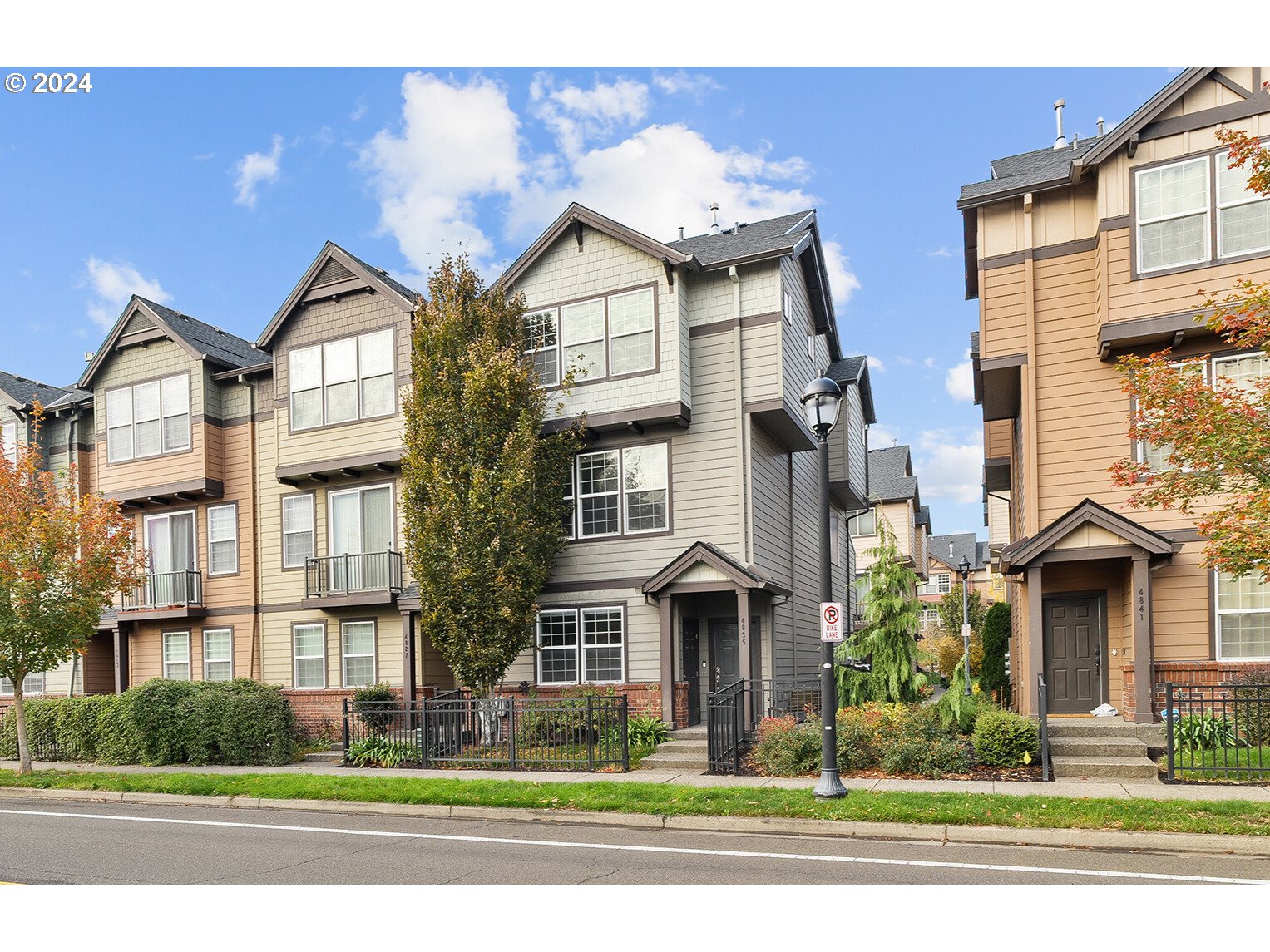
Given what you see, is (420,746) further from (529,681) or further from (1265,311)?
(1265,311)

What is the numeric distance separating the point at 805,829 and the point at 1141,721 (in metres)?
7.23

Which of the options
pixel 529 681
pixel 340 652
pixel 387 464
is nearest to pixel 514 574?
pixel 529 681

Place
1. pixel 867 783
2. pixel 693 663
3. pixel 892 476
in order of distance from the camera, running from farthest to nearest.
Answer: pixel 892 476 → pixel 693 663 → pixel 867 783

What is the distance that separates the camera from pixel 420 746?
56.7ft

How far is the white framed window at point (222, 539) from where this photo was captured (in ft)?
80.2

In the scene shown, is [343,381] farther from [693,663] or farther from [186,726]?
[693,663]

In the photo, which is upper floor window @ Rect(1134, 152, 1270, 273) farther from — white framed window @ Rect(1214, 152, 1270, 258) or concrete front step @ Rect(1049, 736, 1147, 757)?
concrete front step @ Rect(1049, 736, 1147, 757)

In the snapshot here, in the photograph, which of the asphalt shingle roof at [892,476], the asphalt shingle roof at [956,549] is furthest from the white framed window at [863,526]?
the asphalt shingle roof at [956,549]

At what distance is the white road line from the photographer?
27.6 ft

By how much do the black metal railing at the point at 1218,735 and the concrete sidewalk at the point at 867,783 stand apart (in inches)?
16.5

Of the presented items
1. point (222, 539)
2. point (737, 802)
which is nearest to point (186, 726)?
point (222, 539)

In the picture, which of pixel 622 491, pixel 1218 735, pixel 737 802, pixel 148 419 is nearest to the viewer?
pixel 737 802

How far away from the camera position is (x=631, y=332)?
64.6 feet

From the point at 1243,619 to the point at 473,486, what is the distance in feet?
42.9
